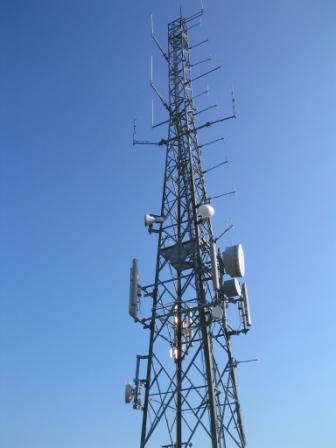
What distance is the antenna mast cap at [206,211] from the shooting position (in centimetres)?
1853

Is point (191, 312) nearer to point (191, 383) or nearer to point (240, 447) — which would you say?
point (191, 383)

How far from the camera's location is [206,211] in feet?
60.8

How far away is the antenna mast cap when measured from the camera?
1853 centimetres

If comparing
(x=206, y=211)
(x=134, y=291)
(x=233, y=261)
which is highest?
(x=206, y=211)

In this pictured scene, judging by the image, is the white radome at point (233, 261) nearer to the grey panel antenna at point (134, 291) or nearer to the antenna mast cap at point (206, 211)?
the antenna mast cap at point (206, 211)

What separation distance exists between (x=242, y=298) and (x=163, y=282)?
3286 millimetres

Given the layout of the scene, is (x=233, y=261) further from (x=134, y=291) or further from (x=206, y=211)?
(x=134, y=291)

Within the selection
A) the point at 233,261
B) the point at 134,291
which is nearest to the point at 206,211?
the point at 233,261

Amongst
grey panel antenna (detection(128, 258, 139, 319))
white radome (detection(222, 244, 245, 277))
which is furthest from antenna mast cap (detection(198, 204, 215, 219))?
grey panel antenna (detection(128, 258, 139, 319))

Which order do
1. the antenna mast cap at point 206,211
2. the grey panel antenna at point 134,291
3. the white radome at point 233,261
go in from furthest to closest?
the antenna mast cap at point 206,211, the grey panel antenna at point 134,291, the white radome at point 233,261

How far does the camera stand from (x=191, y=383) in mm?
15961

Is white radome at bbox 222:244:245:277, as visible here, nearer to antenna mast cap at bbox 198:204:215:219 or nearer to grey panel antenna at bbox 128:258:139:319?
antenna mast cap at bbox 198:204:215:219

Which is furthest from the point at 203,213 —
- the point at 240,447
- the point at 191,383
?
the point at 240,447

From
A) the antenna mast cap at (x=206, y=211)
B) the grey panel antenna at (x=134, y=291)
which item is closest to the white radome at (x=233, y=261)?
the antenna mast cap at (x=206, y=211)
